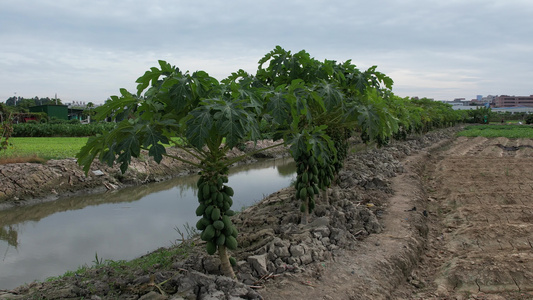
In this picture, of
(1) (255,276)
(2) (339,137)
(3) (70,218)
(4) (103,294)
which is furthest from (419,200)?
(3) (70,218)

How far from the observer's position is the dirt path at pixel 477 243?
473 cm

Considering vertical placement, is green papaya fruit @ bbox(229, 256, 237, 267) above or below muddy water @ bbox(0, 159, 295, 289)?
above

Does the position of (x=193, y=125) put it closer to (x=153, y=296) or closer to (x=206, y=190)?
(x=206, y=190)

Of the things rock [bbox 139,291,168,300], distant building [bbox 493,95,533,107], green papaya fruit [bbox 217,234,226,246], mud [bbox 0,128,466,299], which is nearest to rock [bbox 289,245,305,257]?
mud [bbox 0,128,466,299]

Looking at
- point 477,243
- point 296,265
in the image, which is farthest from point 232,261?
point 477,243

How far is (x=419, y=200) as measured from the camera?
8.99 metres

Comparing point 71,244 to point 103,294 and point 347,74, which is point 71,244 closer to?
point 103,294

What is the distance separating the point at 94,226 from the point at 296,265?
6460mm

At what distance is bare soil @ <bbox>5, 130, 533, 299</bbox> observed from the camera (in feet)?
13.6

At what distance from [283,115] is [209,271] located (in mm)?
2005

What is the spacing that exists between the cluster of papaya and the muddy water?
12.2 ft

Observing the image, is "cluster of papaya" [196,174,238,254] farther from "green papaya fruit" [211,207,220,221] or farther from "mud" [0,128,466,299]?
"mud" [0,128,466,299]

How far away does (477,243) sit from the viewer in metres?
6.19

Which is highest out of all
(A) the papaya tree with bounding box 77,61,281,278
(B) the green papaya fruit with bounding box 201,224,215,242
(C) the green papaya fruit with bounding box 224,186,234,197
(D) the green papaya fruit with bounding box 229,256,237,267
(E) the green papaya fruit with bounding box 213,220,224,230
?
(A) the papaya tree with bounding box 77,61,281,278
